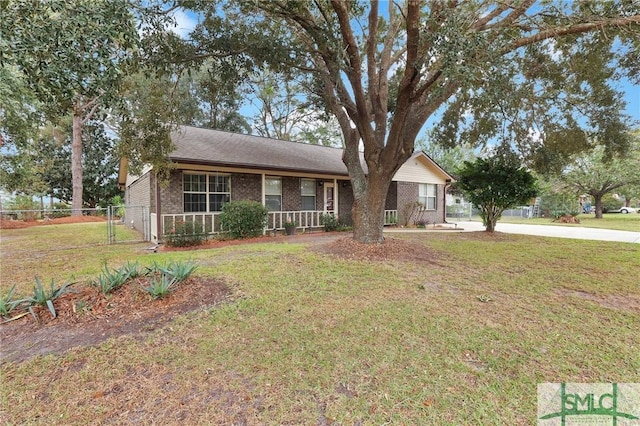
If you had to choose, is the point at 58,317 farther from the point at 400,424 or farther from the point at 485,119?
the point at 485,119

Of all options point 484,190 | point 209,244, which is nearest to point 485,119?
point 484,190

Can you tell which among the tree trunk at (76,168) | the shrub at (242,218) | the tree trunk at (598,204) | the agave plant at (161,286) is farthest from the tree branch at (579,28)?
the tree trunk at (598,204)

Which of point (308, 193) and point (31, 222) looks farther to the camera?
point (31, 222)

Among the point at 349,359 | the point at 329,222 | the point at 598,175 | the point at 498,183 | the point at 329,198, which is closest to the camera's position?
the point at 349,359

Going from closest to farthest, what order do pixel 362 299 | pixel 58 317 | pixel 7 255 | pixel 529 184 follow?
pixel 58 317
pixel 362 299
pixel 7 255
pixel 529 184

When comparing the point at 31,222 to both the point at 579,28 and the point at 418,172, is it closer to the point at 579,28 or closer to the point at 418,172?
the point at 418,172

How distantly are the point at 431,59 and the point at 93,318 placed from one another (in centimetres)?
762

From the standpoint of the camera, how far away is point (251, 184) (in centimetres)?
1243

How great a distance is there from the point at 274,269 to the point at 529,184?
10683 mm

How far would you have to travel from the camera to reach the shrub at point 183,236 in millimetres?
9766

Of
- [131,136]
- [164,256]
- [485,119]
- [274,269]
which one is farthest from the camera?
[485,119]

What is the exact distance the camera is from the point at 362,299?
4.50 meters

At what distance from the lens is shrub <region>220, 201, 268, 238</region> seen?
10.7 metres

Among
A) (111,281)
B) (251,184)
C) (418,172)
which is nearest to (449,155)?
(418,172)
